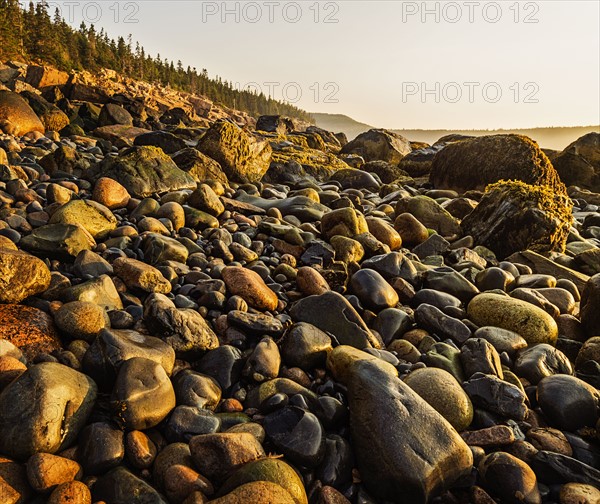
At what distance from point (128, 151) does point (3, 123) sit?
8175mm

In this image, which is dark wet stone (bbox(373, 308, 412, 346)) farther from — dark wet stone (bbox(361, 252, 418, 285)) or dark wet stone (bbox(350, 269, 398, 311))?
dark wet stone (bbox(361, 252, 418, 285))

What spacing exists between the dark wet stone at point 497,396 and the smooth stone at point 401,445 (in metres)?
0.68

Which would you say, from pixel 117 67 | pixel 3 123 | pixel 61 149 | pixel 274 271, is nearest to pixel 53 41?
pixel 117 67

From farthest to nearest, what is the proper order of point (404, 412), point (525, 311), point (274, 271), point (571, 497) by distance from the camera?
point (274, 271)
point (525, 311)
point (404, 412)
point (571, 497)

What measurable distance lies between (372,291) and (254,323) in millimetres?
1564

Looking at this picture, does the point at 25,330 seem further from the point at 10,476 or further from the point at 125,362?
the point at 10,476

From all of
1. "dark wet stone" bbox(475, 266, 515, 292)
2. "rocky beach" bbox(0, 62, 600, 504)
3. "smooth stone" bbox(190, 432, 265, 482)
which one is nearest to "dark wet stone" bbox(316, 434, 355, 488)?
"rocky beach" bbox(0, 62, 600, 504)

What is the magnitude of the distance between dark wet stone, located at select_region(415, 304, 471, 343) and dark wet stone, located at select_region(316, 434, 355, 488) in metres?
1.94

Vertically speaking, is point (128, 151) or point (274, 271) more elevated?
point (128, 151)

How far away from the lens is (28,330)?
9.98 feet

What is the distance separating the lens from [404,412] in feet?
8.72

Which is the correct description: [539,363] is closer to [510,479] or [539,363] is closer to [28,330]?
[510,479]

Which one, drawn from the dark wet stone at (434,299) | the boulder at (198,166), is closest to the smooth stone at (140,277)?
the dark wet stone at (434,299)

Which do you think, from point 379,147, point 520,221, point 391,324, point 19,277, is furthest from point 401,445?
point 379,147
